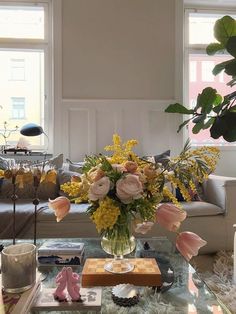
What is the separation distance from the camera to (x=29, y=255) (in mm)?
1043

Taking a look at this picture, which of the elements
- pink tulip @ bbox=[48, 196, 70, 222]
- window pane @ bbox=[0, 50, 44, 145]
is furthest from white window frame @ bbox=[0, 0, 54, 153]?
pink tulip @ bbox=[48, 196, 70, 222]

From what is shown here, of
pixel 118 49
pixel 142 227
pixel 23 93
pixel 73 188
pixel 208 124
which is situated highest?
pixel 118 49

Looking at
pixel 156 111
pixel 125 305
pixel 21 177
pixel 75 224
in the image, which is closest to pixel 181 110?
pixel 125 305

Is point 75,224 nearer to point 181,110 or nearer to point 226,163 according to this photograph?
point 181,110

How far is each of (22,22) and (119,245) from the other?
323cm

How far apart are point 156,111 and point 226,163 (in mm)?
1122

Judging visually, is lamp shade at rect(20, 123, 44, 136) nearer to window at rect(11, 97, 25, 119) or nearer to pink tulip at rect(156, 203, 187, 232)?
window at rect(11, 97, 25, 119)

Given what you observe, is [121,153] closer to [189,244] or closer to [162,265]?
[189,244]

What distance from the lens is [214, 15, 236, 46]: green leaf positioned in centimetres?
92

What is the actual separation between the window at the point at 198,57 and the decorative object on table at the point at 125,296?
2819 mm

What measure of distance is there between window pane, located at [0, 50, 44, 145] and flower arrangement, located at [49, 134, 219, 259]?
2.61 m

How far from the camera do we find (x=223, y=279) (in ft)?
6.47

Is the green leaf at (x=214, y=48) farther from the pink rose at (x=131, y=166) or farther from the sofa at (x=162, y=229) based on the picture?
the sofa at (x=162, y=229)

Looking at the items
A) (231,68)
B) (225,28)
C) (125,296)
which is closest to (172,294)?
(125,296)
